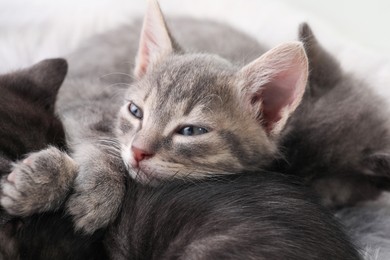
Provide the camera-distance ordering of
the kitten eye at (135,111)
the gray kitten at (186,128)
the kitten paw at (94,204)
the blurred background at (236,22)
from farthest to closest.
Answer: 1. the blurred background at (236,22)
2. the kitten eye at (135,111)
3. the gray kitten at (186,128)
4. the kitten paw at (94,204)

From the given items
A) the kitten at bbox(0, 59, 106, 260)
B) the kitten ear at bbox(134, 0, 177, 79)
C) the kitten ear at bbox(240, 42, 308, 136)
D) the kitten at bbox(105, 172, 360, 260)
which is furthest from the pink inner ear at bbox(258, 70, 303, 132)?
the kitten at bbox(0, 59, 106, 260)

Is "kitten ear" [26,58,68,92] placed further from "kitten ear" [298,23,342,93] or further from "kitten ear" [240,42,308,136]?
"kitten ear" [298,23,342,93]

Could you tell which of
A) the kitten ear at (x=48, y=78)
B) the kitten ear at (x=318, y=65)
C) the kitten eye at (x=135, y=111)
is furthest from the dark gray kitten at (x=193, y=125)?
the kitten ear at (x=318, y=65)

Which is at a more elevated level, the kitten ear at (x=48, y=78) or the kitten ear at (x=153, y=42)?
the kitten ear at (x=153, y=42)

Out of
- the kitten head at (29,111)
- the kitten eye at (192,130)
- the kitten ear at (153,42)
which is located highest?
the kitten ear at (153,42)

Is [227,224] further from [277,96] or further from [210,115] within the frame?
[277,96]

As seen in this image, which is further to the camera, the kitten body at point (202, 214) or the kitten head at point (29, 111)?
the kitten head at point (29, 111)

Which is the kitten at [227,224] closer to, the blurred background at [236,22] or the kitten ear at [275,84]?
the kitten ear at [275,84]
